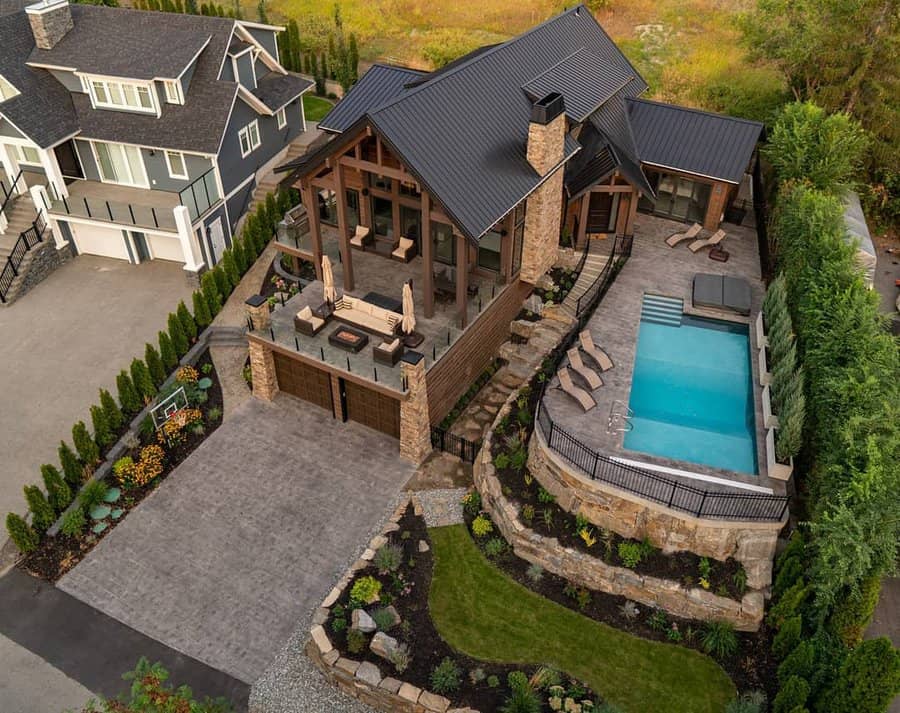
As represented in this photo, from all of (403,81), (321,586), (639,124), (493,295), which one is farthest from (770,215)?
(321,586)

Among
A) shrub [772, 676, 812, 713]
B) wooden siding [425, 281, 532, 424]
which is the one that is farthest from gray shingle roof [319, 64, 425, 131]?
shrub [772, 676, 812, 713]

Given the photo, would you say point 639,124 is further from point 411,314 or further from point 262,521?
point 262,521

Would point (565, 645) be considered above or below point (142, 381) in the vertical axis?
below

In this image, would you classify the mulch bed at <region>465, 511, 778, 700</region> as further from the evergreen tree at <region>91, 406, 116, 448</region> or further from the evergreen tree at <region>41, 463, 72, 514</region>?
the evergreen tree at <region>91, 406, 116, 448</region>

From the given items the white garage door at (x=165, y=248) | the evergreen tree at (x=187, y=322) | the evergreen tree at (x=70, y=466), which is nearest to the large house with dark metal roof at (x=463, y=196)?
the evergreen tree at (x=187, y=322)

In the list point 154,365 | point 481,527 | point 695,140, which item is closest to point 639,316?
point 695,140

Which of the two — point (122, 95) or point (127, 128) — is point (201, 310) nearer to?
point (127, 128)
